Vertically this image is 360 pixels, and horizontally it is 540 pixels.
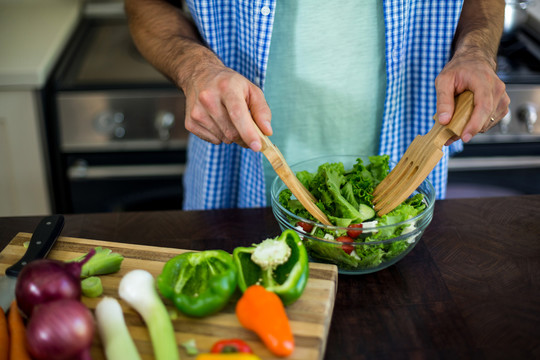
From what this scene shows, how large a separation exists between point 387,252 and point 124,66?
4.57ft

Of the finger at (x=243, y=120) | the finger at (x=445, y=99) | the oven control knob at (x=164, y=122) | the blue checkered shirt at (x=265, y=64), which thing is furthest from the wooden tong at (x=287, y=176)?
the oven control knob at (x=164, y=122)

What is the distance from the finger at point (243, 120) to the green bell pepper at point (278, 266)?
167 millimetres

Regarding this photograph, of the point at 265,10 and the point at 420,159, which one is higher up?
the point at 265,10

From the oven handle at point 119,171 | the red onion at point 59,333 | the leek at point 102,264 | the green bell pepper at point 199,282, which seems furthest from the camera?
the oven handle at point 119,171

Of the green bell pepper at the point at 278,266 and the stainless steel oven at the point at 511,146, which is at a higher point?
the green bell pepper at the point at 278,266

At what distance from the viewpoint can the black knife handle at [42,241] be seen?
0.93 m

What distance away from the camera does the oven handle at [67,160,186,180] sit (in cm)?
197

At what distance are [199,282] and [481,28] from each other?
2.90ft

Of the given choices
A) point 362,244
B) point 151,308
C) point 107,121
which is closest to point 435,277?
point 362,244

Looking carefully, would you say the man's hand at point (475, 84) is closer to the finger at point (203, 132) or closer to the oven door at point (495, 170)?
the finger at point (203, 132)

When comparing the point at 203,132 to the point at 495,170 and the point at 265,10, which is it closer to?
the point at 265,10

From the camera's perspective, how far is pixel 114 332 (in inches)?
31.5

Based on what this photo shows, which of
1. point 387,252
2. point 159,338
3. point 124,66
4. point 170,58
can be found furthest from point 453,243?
point 124,66

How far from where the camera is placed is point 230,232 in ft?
3.74
